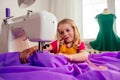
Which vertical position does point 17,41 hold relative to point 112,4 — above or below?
below

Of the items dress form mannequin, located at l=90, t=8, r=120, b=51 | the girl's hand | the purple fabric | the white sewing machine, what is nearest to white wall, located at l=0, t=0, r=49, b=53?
the white sewing machine

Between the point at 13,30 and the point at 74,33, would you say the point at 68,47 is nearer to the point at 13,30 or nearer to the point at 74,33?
the point at 74,33

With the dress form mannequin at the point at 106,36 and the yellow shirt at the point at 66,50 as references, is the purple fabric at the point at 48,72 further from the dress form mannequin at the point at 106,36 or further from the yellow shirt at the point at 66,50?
the dress form mannequin at the point at 106,36

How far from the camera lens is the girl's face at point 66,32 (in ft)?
4.38

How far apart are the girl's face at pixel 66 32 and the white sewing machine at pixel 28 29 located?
0.28m

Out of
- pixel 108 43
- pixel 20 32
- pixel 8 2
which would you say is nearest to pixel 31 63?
pixel 20 32

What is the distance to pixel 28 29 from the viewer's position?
92 cm

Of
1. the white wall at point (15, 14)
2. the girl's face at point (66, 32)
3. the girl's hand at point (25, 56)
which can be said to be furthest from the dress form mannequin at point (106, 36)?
the girl's hand at point (25, 56)

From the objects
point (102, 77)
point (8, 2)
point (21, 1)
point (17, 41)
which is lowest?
point (102, 77)

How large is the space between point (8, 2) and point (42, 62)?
1.15m

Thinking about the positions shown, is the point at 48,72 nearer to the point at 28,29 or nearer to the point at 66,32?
the point at 28,29

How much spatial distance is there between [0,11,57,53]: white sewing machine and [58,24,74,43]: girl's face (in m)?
0.28

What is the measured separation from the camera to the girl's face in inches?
52.5

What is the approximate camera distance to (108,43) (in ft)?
6.55
